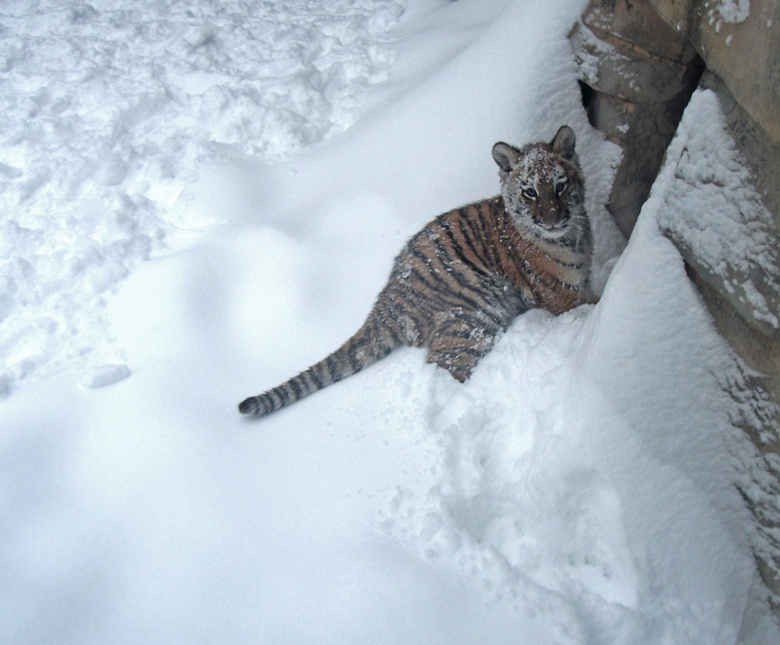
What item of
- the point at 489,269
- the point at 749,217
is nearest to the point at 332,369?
the point at 489,269

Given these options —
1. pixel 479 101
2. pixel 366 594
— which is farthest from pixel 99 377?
pixel 479 101

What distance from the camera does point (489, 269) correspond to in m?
3.23

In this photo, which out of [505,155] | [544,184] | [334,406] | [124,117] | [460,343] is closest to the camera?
[334,406]

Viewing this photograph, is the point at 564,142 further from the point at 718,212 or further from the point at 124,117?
the point at 124,117

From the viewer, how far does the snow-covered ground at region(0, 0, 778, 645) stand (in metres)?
1.90

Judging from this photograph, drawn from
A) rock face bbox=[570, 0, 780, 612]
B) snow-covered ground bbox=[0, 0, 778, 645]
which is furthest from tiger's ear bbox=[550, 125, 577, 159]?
rock face bbox=[570, 0, 780, 612]

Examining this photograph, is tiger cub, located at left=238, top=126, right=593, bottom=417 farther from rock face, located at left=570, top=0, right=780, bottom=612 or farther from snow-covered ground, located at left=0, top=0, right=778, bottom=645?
rock face, located at left=570, top=0, right=780, bottom=612

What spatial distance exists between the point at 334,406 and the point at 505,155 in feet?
5.58

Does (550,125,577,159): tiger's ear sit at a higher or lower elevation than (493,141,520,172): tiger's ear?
higher

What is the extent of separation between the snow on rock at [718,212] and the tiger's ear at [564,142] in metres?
1.07

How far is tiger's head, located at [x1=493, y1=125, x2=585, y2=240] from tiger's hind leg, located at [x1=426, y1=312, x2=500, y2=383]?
2.19ft

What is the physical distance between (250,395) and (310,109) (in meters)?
3.05

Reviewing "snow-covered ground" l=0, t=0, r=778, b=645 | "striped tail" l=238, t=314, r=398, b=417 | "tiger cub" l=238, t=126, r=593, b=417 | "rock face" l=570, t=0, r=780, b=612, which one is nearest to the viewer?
"rock face" l=570, t=0, r=780, b=612

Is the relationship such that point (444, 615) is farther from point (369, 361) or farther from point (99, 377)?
point (99, 377)
